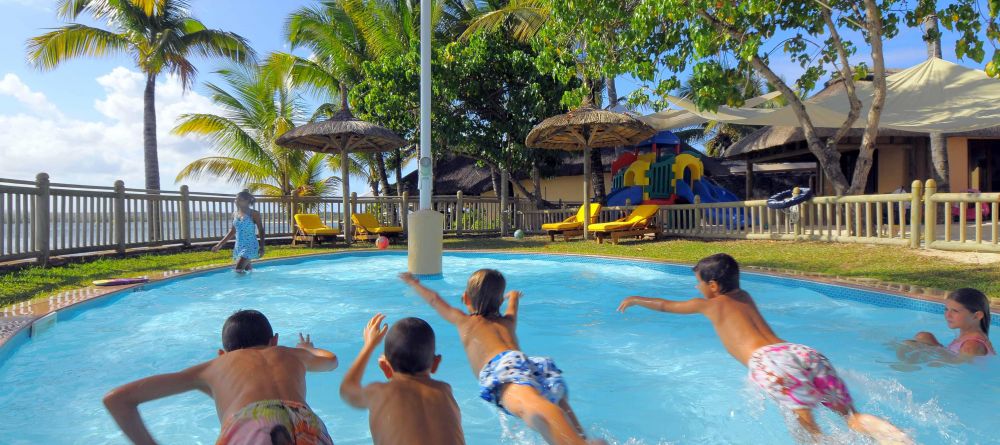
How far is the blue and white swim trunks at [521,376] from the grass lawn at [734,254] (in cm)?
570

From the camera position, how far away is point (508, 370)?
2703 mm

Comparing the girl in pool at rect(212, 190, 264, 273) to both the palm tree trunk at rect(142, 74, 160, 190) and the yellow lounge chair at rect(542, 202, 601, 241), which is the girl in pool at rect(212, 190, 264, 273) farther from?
the palm tree trunk at rect(142, 74, 160, 190)

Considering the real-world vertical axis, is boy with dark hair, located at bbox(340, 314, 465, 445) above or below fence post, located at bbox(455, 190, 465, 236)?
below

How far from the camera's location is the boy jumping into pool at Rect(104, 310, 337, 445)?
1.97 metres

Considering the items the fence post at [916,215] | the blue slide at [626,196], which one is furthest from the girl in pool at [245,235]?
the blue slide at [626,196]

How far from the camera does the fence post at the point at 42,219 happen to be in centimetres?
878

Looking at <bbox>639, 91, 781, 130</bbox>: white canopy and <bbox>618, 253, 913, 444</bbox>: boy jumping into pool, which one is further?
<bbox>639, 91, 781, 130</bbox>: white canopy

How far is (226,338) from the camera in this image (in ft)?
7.73

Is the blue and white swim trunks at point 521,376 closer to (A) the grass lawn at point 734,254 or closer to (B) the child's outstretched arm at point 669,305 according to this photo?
(B) the child's outstretched arm at point 669,305

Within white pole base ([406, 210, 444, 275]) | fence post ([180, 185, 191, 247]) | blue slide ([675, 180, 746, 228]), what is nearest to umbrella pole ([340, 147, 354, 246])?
fence post ([180, 185, 191, 247])

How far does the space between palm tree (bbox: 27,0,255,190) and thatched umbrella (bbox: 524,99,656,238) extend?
11.0m

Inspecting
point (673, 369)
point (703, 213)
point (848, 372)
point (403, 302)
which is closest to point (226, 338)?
point (673, 369)

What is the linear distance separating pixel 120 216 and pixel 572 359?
9778mm

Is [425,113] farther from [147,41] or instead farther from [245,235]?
[147,41]
